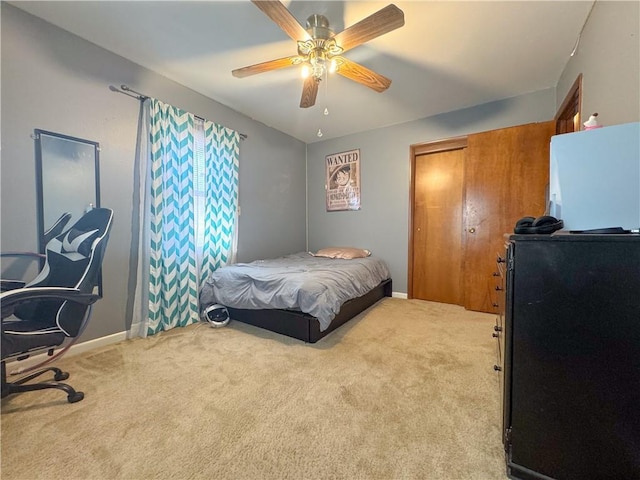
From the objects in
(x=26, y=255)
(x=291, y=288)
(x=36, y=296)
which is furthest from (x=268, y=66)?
(x=26, y=255)

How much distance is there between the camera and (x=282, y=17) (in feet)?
4.80

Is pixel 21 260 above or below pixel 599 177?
below

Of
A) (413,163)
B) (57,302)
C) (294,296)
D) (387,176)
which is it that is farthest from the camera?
(387,176)

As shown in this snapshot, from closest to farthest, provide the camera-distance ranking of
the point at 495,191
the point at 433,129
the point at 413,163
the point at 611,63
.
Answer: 1. the point at 611,63
2. the point at 495,191
3. the point at 433,129
4. the point at 413,163

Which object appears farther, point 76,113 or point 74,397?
point 76,113

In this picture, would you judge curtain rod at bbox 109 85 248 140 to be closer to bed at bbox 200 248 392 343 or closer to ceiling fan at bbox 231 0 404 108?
ceiling fan at bbox 231 0 404 108

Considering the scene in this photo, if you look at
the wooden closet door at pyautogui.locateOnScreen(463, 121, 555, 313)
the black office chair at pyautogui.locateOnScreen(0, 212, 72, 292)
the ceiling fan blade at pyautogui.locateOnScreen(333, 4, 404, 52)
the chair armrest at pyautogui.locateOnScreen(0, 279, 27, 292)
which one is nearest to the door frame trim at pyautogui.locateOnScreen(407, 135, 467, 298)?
the wooden closet door at pyautogui.locateOnScreen(463, 121, 555, 313)

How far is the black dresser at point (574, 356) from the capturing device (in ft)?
2.67

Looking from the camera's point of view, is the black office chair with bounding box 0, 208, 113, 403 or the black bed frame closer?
the black office chair with bounding box 0, 208, 113, 403

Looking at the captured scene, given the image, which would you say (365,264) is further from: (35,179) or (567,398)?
(35,179)

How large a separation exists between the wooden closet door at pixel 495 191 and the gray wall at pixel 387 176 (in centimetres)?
33

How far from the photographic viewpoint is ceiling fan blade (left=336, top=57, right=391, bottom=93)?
6.32 feet

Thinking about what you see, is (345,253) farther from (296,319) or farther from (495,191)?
(495,191)

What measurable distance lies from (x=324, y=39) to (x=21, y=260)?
257cm
